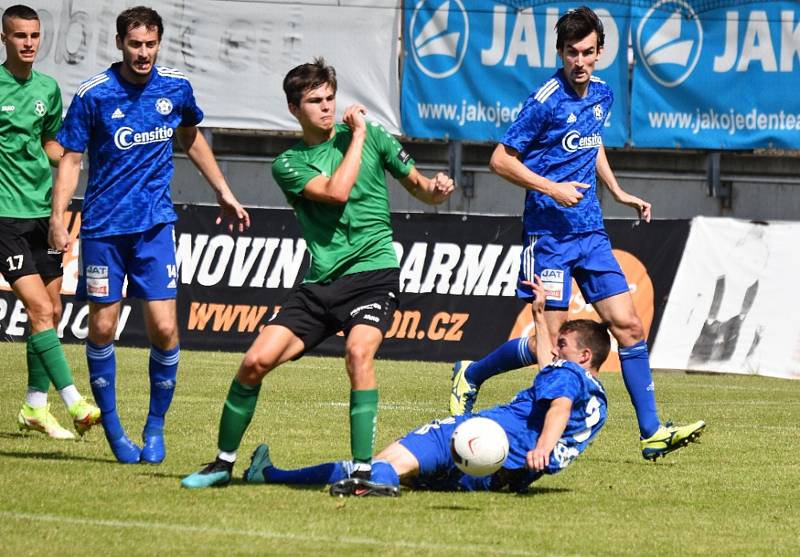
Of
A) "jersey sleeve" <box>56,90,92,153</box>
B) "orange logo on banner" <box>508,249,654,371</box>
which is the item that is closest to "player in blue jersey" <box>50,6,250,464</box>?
"jersey sleeve" <box>56,90,92,153</box>

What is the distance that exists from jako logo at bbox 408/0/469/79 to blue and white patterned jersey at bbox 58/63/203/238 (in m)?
13.4

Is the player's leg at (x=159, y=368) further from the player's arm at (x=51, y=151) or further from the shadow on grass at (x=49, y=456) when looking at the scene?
the player's arm at (x=51, y=151)

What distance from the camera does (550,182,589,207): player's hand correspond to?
8312 millimetres

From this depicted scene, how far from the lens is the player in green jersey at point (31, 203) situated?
9.29 meters

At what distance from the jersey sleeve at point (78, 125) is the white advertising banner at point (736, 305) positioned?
961 centimetres

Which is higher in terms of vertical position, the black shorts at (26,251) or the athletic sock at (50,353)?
the black shorts at (26,251)

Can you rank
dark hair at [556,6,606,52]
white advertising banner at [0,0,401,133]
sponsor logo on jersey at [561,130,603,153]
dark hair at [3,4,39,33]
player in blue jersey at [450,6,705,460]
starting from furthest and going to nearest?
white advertising banner at [0,0,401,133] < dark hair at [3,4,39,33] < sponsor logo on jersey at [561,130,603,153] < player in blue jersey at [450,6,705,460] < dark hair at [556,6,606,52]

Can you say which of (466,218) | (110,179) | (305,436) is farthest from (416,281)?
(110,179)

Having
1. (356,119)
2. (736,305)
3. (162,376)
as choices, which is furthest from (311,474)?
(736,305)

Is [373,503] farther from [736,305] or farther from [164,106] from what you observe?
[736,305]

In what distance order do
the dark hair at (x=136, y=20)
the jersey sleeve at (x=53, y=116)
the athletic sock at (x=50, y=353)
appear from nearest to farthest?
the dark hair at (x=136, y=20) < the athletic sock at (x=50, y=353) < the jersey sleeve at (x=53, y=116)

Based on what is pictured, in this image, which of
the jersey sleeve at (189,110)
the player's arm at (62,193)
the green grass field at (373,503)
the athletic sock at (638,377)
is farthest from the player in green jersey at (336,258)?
the athletic sock at (638,377)

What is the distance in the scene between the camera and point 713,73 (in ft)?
69.5

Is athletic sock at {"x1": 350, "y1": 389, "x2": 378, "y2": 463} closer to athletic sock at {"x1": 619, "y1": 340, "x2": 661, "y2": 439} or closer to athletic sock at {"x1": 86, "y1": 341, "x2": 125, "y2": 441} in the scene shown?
athletic sock at {"x1": 86, "y1": 341, "x2": 125, "y2": 441}
